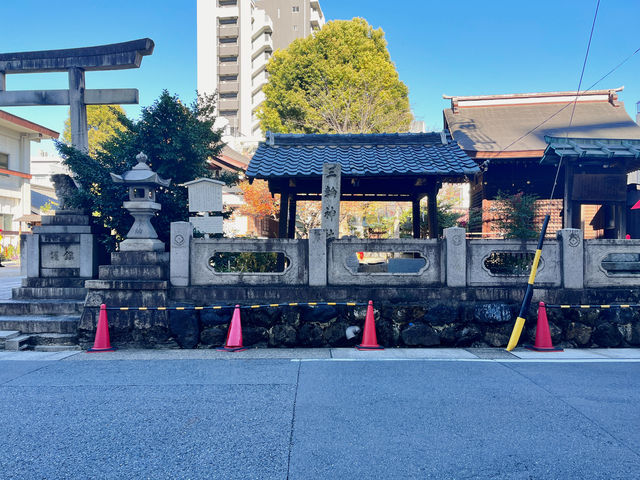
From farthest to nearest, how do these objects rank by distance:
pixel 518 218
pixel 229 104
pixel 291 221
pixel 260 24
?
pixel 229 104 < pixel 260 24 < pixel 518 218 < pixel 291 221

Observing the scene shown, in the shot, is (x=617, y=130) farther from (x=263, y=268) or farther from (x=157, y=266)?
(x=157, y=266)

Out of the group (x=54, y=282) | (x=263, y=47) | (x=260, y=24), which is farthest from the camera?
(x=263, y=47)

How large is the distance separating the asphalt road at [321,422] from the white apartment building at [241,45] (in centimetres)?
5040

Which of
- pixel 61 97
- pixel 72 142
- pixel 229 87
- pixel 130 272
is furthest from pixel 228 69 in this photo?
pixel 130 272

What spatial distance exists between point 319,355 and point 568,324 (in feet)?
16.2

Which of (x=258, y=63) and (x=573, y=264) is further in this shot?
(x=258, y=63)

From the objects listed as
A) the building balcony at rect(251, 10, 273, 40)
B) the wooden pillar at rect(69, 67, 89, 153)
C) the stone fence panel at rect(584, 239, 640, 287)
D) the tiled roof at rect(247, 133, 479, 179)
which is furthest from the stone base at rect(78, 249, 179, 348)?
the building balcony at rect(251, 10, 273, 40)

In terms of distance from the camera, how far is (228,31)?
54.1 metres

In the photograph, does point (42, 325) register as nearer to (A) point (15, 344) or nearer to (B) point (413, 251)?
(A) point (15, 344)

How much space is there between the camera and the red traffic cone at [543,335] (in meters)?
7.78

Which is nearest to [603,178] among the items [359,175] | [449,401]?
[359,175]

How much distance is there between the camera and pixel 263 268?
32.8ft

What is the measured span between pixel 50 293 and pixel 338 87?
18983 mm

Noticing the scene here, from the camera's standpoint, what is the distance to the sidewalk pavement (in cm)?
712
